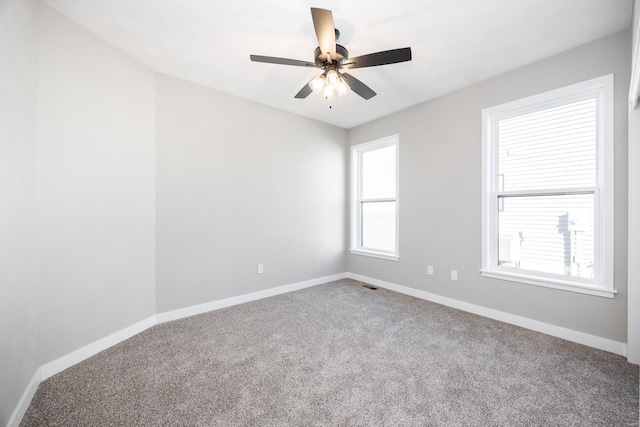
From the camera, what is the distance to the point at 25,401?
5.14ft

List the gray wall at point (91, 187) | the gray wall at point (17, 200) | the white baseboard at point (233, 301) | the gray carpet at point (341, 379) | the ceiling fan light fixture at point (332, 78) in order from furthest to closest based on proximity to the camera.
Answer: the white baseboard at point (233, 301)
the ceiling fan light fixture at point (332, 78)
the gray wall at point (91, 187)
the gray carpet at point (341, 379)
the gray wall at point (17, 200)

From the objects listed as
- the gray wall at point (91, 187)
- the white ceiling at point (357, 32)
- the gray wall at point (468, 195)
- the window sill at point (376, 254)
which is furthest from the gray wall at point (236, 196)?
the gray wall at point (468, 195)

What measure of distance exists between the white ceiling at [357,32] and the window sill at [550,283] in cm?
218

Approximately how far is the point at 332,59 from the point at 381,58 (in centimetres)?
37

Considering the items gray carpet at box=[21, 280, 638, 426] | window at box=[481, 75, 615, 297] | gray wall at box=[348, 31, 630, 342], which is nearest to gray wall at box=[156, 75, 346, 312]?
gray carpet at box=[21, 280, 638, 426]

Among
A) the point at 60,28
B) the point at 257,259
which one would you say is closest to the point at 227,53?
the point at 60,28

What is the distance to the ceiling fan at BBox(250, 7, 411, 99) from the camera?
169 centimetres

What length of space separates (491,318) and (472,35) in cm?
284

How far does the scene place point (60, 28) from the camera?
1991 millimetres

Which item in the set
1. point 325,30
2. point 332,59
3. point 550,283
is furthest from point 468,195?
point 325,30

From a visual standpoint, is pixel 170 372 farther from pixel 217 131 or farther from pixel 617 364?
pixel 617 364

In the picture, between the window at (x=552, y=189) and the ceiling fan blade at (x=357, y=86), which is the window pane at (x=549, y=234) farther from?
the ceiling fan blade at (x=357, y=86)

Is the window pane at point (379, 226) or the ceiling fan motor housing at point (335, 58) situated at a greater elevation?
the ceiling fan motor housing at point (335, 58)

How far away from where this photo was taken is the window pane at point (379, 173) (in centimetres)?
415
